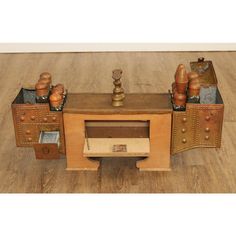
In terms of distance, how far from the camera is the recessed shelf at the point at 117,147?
2906 mm

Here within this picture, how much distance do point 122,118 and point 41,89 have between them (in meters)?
0.48

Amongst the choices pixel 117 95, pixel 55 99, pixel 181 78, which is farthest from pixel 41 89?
pixel 181 78

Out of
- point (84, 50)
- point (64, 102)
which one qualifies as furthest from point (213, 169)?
point (84, 50)

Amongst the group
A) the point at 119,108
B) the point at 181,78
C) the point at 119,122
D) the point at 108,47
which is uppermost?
the point at 181,78

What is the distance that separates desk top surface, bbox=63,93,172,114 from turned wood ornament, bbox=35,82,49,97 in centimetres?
14

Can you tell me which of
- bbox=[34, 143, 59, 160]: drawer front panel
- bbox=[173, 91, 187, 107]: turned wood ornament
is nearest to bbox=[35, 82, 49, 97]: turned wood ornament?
bbox=[34, 143, 59, 160]: drawer front panel

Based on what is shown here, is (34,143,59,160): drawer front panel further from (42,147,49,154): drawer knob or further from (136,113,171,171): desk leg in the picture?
(136,113,171,171): desk leg

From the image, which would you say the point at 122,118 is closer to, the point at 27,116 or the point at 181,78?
the point at 181,78

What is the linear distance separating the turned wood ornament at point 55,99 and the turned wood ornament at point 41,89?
0.07 metres

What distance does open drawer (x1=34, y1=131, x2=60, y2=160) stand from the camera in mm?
2902

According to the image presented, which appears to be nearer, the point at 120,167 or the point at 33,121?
the point at 33,121

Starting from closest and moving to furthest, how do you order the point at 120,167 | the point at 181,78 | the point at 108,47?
the point at 181,78 → the point at 120,167 → the point at 108,47

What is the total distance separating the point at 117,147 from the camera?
2.95 metres

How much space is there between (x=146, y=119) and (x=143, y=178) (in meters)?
0.37
